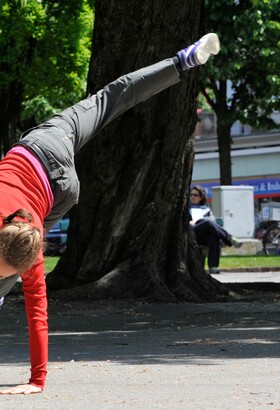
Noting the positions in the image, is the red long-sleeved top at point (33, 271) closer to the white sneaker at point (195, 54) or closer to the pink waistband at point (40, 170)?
the pink waistband at point (40, 170)

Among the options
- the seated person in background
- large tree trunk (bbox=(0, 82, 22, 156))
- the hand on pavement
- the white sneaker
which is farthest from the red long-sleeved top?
large tree trunk (bbox=(0, 82, 22, 156))

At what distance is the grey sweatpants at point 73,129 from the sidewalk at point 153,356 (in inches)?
34.8

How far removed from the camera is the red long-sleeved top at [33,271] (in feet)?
18.6

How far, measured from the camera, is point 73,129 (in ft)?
22.3

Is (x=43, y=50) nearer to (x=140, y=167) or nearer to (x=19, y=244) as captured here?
(x=140, y=167)

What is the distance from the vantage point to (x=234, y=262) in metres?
22.6

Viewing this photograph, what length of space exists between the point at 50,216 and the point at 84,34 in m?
23.7

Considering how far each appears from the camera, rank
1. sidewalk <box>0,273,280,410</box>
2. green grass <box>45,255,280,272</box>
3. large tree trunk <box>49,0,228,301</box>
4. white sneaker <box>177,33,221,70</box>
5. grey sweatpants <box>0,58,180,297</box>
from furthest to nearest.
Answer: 1. green grass <box>45,255,280,272</box>
2. large tree trunk <box>49,0,228,301</box>
3. white sneaker <box>177,33,221,70</box>
4. grey sweatpants <box>0,58,180,297</box>
5. sidewalk <box>0,273,280,410</box>

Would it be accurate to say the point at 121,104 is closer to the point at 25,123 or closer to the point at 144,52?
the point at 144,52

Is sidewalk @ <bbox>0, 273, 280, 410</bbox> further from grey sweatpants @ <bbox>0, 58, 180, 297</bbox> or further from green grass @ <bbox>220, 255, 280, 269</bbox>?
green grass @ <bbox>220, 255, 280, 269</bbox>

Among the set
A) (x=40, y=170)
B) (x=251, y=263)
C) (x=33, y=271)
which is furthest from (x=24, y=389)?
(x=251, y=263)

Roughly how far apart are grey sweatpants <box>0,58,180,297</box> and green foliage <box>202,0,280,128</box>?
71.6 feet

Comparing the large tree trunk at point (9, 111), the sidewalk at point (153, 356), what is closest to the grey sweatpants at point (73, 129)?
the sidewalk at point (153, 356)

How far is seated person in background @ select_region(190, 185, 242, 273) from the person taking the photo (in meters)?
18.1
